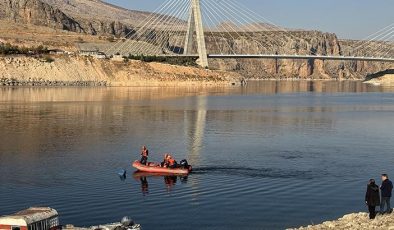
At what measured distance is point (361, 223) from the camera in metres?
25.0

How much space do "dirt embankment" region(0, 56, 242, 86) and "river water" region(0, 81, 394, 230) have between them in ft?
335

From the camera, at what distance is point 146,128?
67.3 meters

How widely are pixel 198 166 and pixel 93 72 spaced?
148 meters

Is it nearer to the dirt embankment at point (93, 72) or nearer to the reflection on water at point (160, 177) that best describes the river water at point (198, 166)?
the reflection on water at point (160, 177)

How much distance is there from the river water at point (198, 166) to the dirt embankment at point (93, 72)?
335 feet

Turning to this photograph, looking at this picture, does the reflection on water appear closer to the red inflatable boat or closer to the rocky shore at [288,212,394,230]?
the red inflatable boat

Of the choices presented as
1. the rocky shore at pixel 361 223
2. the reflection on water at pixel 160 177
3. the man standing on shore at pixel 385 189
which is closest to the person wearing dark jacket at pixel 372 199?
the rocky shore at pixel 361 223

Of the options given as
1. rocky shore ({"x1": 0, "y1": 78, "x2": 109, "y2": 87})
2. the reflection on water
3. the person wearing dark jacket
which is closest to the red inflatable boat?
the reflection on water

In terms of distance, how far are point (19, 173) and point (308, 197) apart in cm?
1739

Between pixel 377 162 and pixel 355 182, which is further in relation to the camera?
pixel 377 162

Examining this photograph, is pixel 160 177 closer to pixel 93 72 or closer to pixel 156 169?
pixel 156 169

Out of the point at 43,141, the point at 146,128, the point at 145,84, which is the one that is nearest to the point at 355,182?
the point at 43,141

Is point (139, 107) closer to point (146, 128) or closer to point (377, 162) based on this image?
point (146, 128)

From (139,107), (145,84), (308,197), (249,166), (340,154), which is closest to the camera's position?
(308,197)
